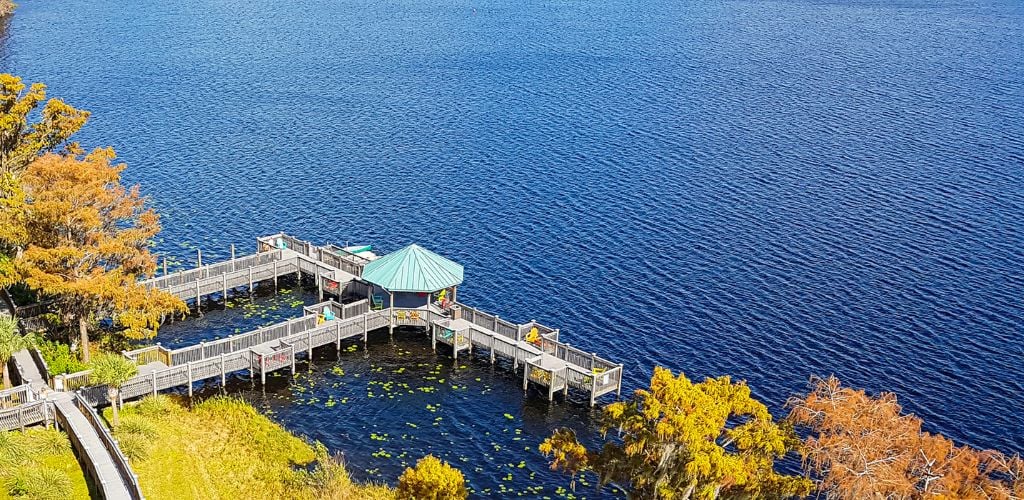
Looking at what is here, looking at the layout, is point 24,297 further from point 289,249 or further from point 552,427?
point 552,427

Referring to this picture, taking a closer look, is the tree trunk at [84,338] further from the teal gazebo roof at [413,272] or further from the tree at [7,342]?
the teal gazebo roof at [413,272]

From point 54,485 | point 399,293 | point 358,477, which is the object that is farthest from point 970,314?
point 54,485

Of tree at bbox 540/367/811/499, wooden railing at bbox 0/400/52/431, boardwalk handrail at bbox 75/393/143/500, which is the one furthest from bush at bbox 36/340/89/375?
tree at bbox 540/367/811/499

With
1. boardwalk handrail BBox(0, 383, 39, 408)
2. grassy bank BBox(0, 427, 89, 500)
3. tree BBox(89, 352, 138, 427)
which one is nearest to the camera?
grassy bank BBox(0, 427, 89, 500)

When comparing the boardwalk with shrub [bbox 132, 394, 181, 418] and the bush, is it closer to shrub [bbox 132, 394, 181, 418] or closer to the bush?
the bush

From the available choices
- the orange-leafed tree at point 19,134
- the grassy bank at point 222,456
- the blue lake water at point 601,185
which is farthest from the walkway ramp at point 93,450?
the orange-leafed tree at point 19,134
